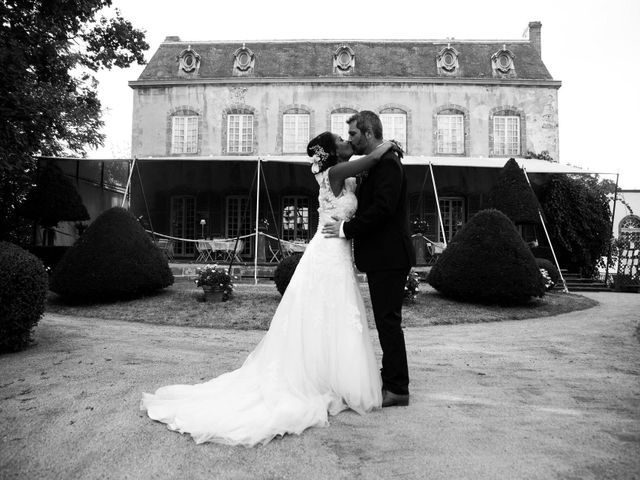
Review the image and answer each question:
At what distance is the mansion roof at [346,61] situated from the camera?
62.4 ft

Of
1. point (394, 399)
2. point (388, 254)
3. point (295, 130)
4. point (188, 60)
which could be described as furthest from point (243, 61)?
point (394, 399)

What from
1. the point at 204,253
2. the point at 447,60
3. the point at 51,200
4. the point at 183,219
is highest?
the point at 447,60

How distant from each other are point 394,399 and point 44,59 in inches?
450

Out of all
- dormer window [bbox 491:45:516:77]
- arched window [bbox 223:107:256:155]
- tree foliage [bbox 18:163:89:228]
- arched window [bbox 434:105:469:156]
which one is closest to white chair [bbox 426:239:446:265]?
arched window [bbox 434:105:469:156]

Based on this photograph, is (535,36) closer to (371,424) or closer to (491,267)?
(491,267)

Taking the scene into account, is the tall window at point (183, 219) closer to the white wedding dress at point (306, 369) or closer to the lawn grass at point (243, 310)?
the lawn grass at point (243, 310)

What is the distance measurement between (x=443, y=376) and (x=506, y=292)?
5388 millimetres

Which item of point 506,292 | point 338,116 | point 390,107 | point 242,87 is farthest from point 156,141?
point 506,292

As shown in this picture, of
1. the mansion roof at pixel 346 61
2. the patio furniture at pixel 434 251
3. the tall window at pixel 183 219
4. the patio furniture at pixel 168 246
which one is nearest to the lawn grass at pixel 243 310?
the patio furniture at pixel 434 251

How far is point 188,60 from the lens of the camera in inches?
765

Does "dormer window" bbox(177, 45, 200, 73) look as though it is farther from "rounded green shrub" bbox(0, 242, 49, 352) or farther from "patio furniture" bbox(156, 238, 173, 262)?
"rounded green shrub" bbox(0, 242, 49, 352)

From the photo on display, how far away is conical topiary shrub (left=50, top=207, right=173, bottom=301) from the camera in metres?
8.35

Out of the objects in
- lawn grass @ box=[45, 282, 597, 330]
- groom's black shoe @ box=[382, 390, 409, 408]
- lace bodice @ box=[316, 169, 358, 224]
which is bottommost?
lawn grass @ box=[45, 282, 597, 330]

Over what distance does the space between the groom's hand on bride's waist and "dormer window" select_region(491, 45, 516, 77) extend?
1874 centimetres
